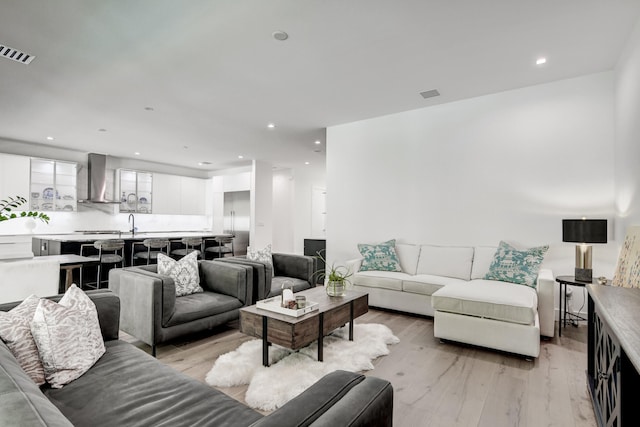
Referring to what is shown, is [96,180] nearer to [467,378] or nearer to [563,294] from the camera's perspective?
[467,378]

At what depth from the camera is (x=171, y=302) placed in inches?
110

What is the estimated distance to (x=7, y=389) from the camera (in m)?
0.75

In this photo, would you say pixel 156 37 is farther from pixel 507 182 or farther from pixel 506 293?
pixel 507 182

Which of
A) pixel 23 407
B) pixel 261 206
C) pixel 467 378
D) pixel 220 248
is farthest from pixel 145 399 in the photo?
pixel 261 206

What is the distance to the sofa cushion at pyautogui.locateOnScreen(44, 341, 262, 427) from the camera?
3.98ft

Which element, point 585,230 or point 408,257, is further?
point 408,257

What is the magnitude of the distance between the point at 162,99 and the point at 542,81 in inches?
193

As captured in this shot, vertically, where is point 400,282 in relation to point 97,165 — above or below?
below

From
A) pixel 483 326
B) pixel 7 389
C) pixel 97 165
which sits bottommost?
pixel 483 326

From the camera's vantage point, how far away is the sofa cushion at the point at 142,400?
121 centimetres

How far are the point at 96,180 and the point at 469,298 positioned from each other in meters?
8.20

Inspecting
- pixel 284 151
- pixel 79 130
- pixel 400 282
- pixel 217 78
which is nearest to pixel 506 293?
pixel 400 282

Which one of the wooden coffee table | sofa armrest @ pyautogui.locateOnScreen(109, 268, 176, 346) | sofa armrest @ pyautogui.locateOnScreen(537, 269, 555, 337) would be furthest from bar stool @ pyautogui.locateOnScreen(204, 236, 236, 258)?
sofa armrest @ pyautogui.locateOnScreen(537, 269, 555, 337)

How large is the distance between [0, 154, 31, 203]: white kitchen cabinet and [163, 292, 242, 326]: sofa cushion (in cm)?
573
